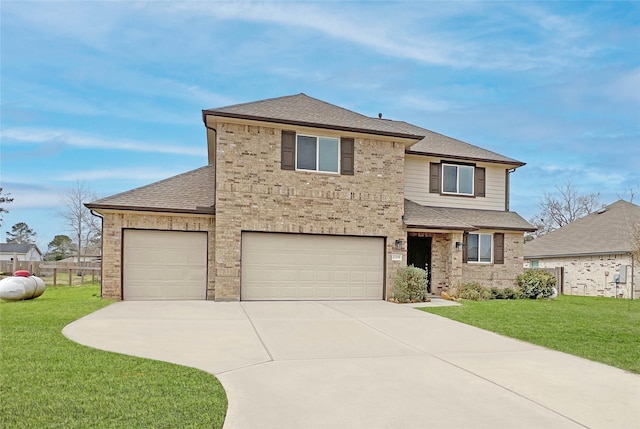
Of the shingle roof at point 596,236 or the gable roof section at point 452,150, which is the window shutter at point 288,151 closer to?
the gable roof section at point 452,150

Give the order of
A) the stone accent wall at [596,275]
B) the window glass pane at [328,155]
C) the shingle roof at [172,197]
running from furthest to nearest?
the stone accent wall at [596,275] < the window glass pane at [328,155] < the shingle roof at [172,197]

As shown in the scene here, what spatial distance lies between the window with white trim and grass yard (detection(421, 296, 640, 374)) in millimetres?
5433

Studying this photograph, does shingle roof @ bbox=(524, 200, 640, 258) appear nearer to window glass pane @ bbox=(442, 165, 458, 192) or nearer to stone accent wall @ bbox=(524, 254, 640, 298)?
stone accent wall @ bbox=(524, 254, 640, 298)

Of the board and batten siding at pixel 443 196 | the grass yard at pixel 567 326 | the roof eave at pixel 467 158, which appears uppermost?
the roof eave at pixel 467 158

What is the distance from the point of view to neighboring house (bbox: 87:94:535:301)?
1418 centimetres

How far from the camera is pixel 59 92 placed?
18625 millimetres

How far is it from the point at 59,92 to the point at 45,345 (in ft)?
48.8

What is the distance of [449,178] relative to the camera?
19203mm

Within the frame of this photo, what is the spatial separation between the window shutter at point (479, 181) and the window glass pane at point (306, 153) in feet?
27.1

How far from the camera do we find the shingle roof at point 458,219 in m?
16.2

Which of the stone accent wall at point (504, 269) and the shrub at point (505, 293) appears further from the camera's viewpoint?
the stone accent wall at point (504, 269)

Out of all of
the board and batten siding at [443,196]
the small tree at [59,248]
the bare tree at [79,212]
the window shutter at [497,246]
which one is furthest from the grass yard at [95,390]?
the small tree at [59,248]

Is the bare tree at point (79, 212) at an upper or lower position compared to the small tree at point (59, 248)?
upper

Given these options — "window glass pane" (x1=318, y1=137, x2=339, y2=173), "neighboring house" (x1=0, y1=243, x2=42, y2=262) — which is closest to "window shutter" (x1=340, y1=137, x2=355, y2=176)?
"window glass pane" (x1=318, y1=137, x2=339, y2=173)
